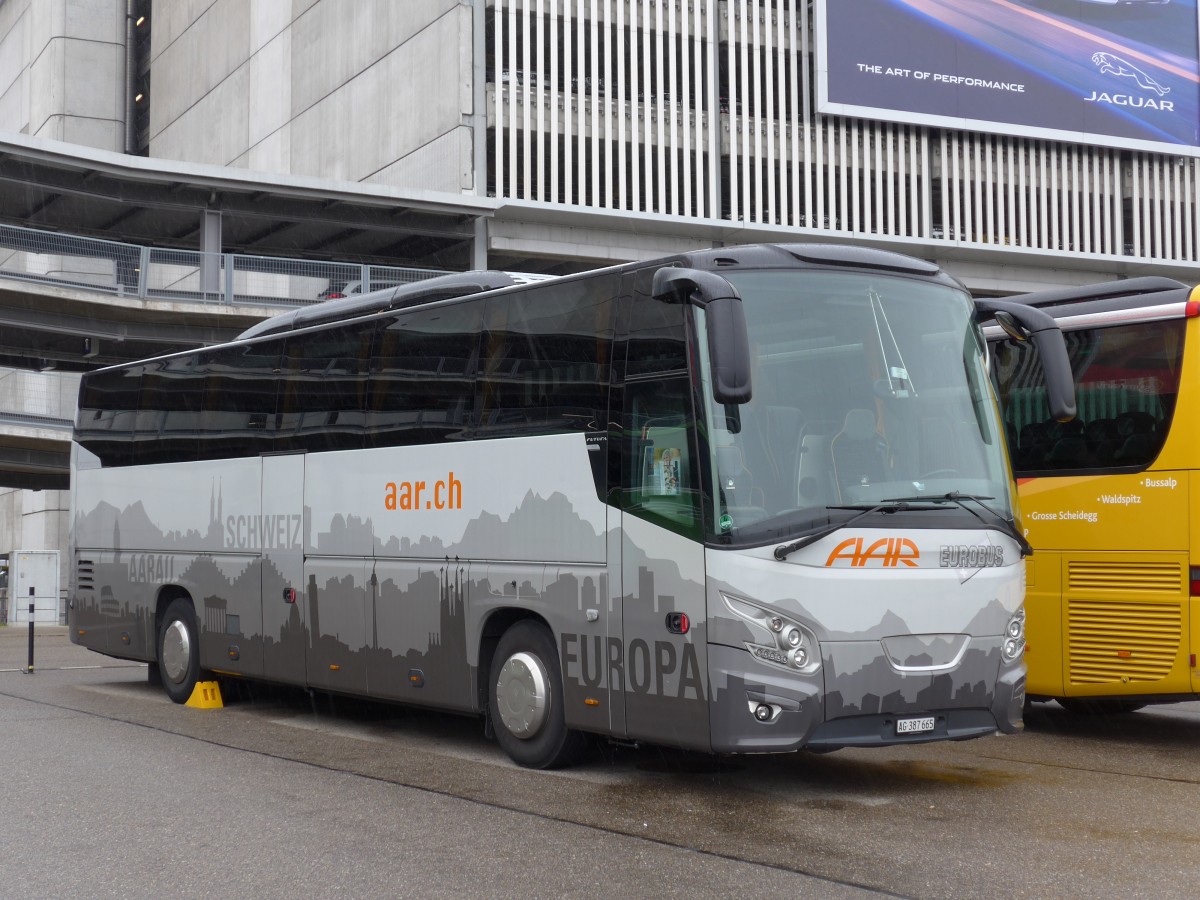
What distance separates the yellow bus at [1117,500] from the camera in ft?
35.7

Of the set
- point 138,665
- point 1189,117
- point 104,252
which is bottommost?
point 138,665

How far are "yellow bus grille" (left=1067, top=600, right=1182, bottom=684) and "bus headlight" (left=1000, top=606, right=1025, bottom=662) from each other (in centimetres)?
224

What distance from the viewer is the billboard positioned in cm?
5062

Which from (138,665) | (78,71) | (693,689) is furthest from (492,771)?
(78,71)

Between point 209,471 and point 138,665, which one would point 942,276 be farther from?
point 138,665

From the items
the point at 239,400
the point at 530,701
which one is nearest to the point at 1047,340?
the point at 530,701

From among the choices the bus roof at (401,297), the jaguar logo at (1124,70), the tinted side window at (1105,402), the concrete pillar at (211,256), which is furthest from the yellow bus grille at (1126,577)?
the jaguar logo at (1124,70)

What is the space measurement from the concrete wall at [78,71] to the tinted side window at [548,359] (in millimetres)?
65739

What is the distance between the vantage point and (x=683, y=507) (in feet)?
28.3

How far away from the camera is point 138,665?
19.9 meters

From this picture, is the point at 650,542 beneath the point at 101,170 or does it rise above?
beneath

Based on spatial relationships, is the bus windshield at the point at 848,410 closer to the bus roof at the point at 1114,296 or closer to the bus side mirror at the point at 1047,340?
the bus side mirror at the point at 1047,340

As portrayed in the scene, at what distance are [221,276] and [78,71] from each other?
1585 inches

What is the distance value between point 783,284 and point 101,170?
3163cm
